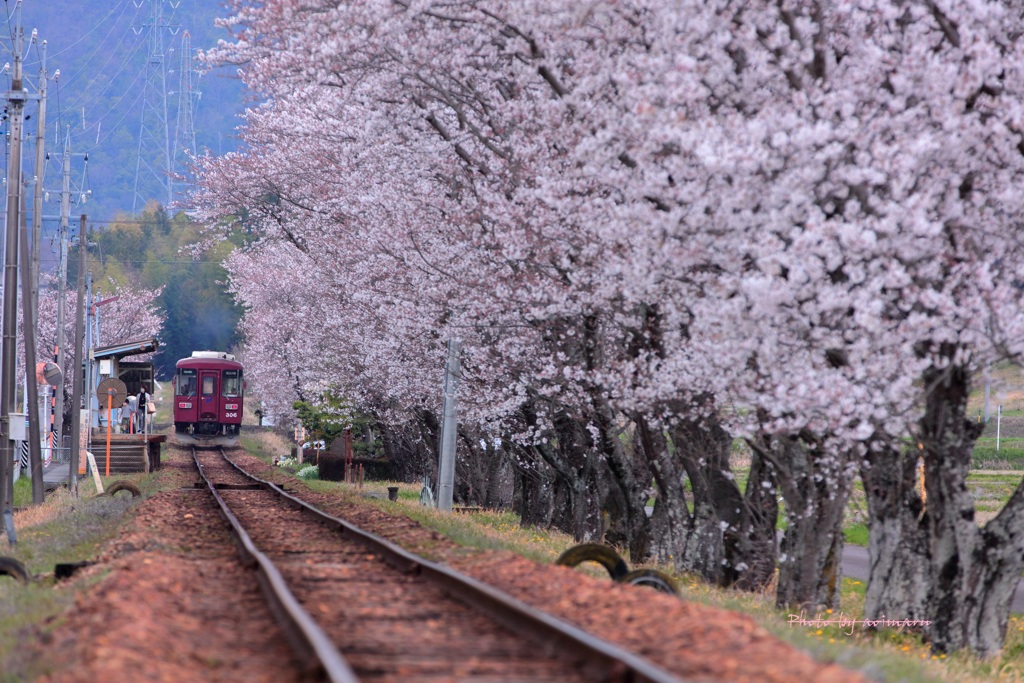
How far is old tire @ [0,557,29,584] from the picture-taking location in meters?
10.9

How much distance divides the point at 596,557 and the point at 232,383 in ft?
139

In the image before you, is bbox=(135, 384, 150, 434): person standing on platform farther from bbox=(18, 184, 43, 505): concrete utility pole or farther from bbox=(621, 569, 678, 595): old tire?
bbox=(621, 569, 678, 595): old tire

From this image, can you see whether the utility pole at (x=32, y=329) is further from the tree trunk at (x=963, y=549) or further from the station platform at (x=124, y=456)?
the tree trunk at (x=963, y=549)

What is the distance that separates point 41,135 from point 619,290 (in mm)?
23228

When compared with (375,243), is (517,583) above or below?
below

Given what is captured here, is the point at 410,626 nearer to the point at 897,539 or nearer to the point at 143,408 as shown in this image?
the point at 897,539

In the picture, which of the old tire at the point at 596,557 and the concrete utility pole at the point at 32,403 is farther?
the concrete utility pole at the point at 32,403

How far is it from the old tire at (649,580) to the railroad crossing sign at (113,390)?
23.3 m

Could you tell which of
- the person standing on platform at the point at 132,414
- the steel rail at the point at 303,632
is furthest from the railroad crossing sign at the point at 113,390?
the steel rail at the point at 303,632

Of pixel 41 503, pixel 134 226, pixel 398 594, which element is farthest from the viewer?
pixel 134 226

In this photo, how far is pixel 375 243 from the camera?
20.9 m

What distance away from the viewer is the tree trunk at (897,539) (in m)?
12.4

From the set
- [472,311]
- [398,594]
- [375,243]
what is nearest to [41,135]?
[375,243]

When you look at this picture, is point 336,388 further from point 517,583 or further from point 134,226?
point 134,226
